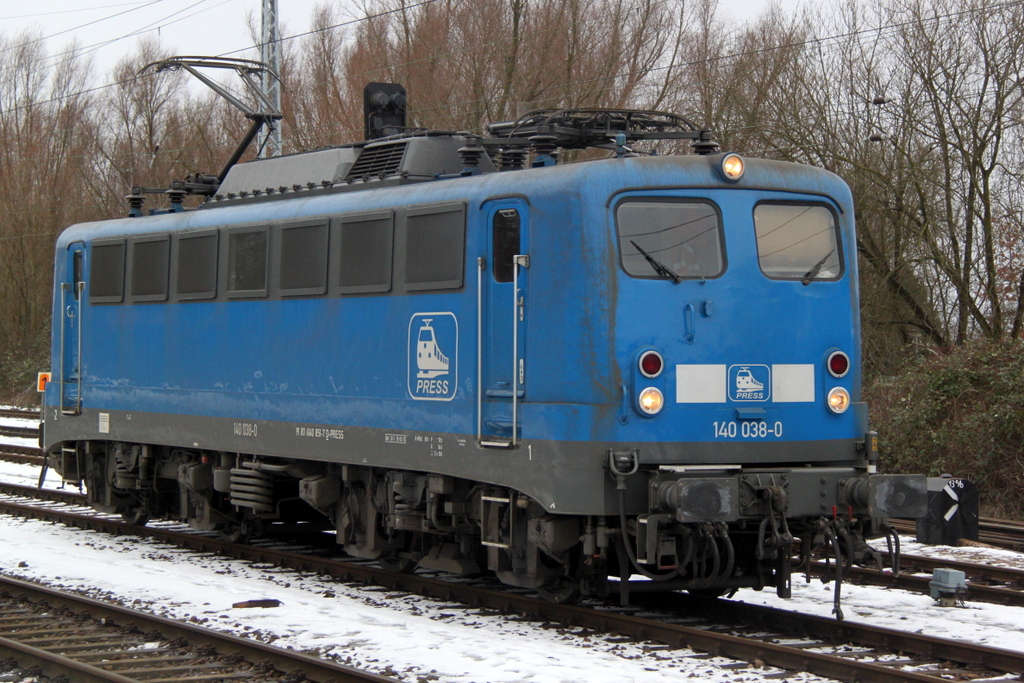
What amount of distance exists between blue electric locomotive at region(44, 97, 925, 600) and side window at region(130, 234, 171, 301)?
1541mm

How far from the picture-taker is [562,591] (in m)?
9.28

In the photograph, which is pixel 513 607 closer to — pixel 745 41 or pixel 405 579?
pixel 405 579

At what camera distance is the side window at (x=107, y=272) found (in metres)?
13.5

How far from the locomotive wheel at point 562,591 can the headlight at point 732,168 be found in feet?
10.0

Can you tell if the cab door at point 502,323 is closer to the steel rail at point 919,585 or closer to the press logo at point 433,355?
the press logo at point 433,355

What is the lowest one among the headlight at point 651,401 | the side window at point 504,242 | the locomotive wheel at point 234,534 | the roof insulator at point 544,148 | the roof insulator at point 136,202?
the locomotive wheel at point 234,534

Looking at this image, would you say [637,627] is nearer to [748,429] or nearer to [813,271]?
[748,429]

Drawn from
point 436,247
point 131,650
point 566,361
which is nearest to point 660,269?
point 566,361

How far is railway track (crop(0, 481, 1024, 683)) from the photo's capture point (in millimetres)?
7582

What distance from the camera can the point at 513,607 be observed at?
9.62 metres

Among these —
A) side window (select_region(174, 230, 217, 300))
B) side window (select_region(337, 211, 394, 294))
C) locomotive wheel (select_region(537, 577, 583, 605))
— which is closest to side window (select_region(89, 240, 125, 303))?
side window (select_region(174, 230, 217, 300))

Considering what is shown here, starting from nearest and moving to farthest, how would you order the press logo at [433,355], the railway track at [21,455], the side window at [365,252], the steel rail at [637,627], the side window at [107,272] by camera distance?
the steel rail at [637,627]
the press logo at [433,355]
the side window at [365,252]
the side window at [107,272]
the railway track at [21,455]

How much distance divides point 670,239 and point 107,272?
7320 millimetres

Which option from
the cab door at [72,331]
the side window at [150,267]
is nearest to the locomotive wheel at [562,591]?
the side window at [150,267]
